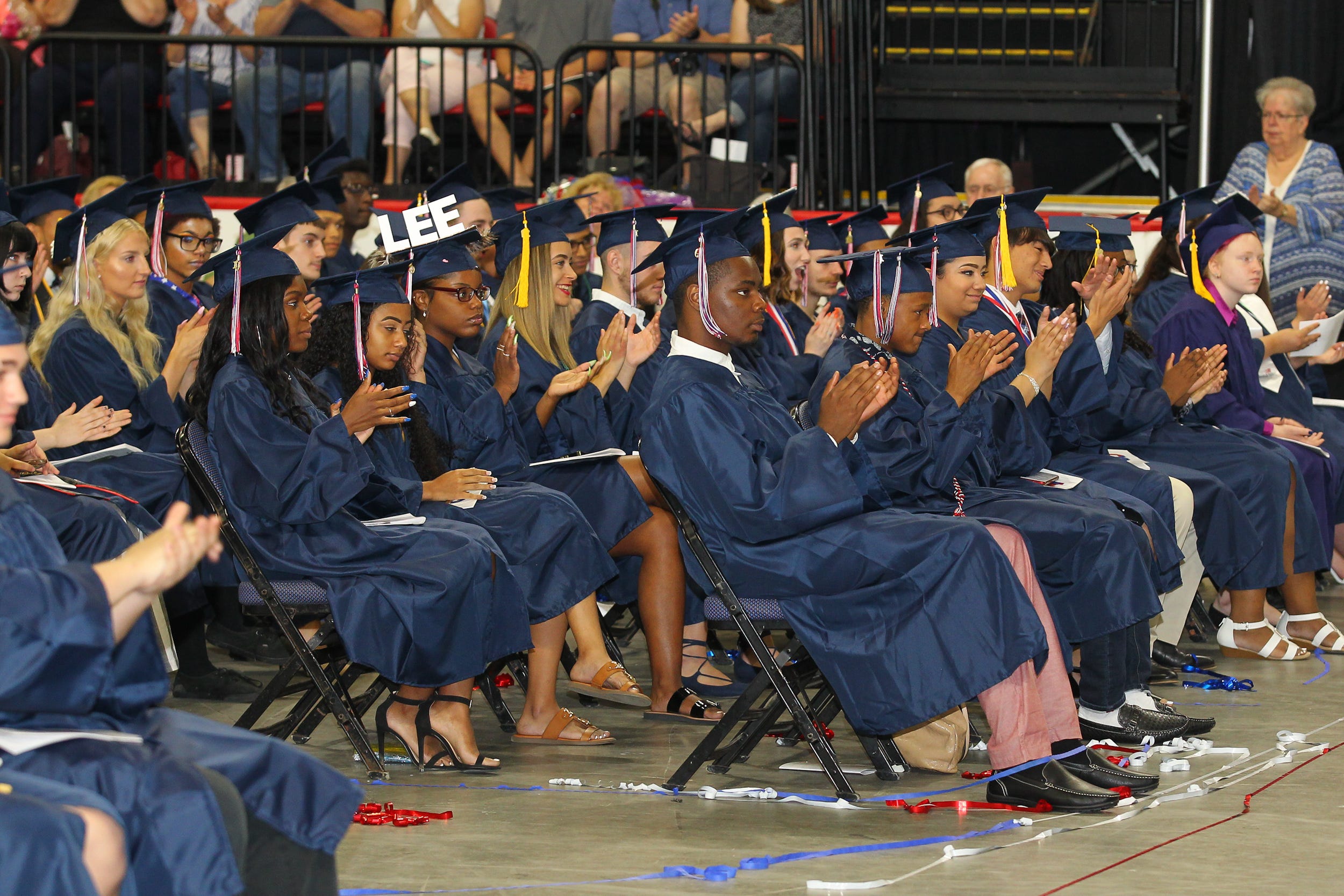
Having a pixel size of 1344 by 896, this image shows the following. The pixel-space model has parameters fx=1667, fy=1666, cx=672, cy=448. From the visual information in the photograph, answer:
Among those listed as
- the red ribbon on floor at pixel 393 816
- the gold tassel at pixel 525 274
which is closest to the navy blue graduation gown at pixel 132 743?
the red ribbon on floor at pixel 393 816

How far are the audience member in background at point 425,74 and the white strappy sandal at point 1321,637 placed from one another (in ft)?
17.4

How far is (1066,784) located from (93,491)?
9.49ft

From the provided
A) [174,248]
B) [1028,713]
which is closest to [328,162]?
[174,248]

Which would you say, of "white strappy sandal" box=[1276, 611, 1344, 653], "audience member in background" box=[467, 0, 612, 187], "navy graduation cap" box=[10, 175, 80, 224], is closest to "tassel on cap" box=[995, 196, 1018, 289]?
"white strappy sandal" box=[1276, 611, 1344, 653]

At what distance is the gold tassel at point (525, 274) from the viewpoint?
6.02 meters

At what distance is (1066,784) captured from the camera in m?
4.19

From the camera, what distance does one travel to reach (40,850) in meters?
2.24

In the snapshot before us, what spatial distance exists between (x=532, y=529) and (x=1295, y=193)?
5319 mm

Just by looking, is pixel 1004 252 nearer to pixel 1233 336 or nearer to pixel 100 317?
pixel 1233 336

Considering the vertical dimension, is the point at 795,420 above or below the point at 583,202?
below

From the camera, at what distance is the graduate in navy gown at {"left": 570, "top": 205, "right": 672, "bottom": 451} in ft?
20.2

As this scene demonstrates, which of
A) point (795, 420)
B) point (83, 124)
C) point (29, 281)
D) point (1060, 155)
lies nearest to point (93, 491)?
point (29, 281)

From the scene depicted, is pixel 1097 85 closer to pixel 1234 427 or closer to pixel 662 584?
pixel 1234 427

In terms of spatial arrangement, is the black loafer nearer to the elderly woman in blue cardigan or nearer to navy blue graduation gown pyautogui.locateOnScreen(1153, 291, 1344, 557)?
navy blue graduation gown pyautogui.locateOnScreen(1153, 291, 1344, 557)
